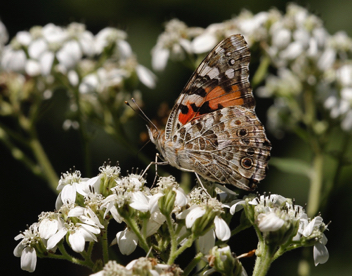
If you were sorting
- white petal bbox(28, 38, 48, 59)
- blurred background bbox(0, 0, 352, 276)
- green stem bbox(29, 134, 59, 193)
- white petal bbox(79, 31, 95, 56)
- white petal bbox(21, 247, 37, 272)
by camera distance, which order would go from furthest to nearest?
blurred background bbox(0, 0, 352, 276)
white petal bbox(79, 31, 95, 56)
white petal bbox(28, 38, 48, 59)
green stem bbox(29, 134, 59, 193)
white petal bbox(21, 247, 37, 272)

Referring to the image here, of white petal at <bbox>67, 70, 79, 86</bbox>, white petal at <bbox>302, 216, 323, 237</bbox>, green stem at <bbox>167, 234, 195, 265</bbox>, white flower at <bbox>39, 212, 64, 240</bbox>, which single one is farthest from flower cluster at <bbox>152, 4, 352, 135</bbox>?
white flower at <bbox>39, 212, 64, 240</bbox>

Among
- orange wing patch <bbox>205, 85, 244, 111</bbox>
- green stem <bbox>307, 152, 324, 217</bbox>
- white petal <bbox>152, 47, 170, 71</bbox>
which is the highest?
white petal <bbox>152, 47, 170, 71</bbox>

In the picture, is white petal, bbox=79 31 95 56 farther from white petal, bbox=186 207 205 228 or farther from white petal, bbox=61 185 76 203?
white petal, bbox=186 207 205 228

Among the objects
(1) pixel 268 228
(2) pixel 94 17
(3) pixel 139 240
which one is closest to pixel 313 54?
(1) pixel 268 228

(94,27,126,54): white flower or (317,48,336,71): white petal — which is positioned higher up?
(94,27,126,54): white flower

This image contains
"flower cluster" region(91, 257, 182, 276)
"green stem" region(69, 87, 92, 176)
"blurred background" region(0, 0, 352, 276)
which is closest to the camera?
"flower cluster" region(91, 257, 182, 276)

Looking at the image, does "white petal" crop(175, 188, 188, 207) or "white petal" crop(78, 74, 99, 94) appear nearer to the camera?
"white petal" crop(175, 188, 188, 207)
